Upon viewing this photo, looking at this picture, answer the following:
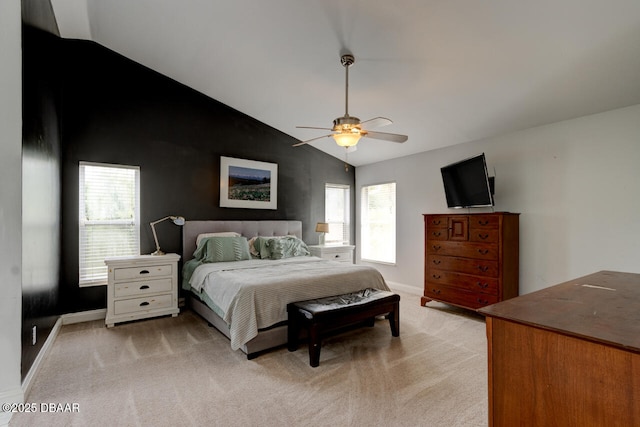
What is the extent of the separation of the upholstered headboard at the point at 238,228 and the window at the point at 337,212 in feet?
2.85

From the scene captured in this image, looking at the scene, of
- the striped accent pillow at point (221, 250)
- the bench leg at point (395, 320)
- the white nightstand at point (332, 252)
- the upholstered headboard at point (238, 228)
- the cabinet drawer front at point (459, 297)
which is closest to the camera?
the bench leg at point (395, 320)

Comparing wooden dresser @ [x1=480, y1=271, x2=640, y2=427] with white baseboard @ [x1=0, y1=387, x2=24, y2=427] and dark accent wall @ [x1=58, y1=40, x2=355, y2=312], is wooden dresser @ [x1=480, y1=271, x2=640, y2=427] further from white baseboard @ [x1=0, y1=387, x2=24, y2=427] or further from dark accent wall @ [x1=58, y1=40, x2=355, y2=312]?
dark accent wall @ [x1=58, y1=40, x2=355, y2=312]

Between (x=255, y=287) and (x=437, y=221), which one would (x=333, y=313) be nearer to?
(x=255, y=287)

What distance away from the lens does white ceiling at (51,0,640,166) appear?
96.4 inches

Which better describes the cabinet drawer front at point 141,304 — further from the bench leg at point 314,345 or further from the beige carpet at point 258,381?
the bench leg at point 314,345

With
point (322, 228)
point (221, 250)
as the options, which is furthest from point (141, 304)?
point (322, 228)

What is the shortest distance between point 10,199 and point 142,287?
1996mm

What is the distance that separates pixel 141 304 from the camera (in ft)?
12.7

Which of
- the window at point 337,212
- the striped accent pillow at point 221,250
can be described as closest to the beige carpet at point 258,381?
the striped accent pillow at point 221,250

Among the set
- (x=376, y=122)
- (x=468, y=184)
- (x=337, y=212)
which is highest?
(x=376, y=122)

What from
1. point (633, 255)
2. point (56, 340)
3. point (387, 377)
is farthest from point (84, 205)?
point (633, 255)

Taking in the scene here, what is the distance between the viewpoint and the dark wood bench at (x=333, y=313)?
275 cm

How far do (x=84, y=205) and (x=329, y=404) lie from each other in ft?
12.4

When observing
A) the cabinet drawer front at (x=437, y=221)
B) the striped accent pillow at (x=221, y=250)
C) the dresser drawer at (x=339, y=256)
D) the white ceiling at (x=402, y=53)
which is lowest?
the dresser drawer at (x=339, y=256)
